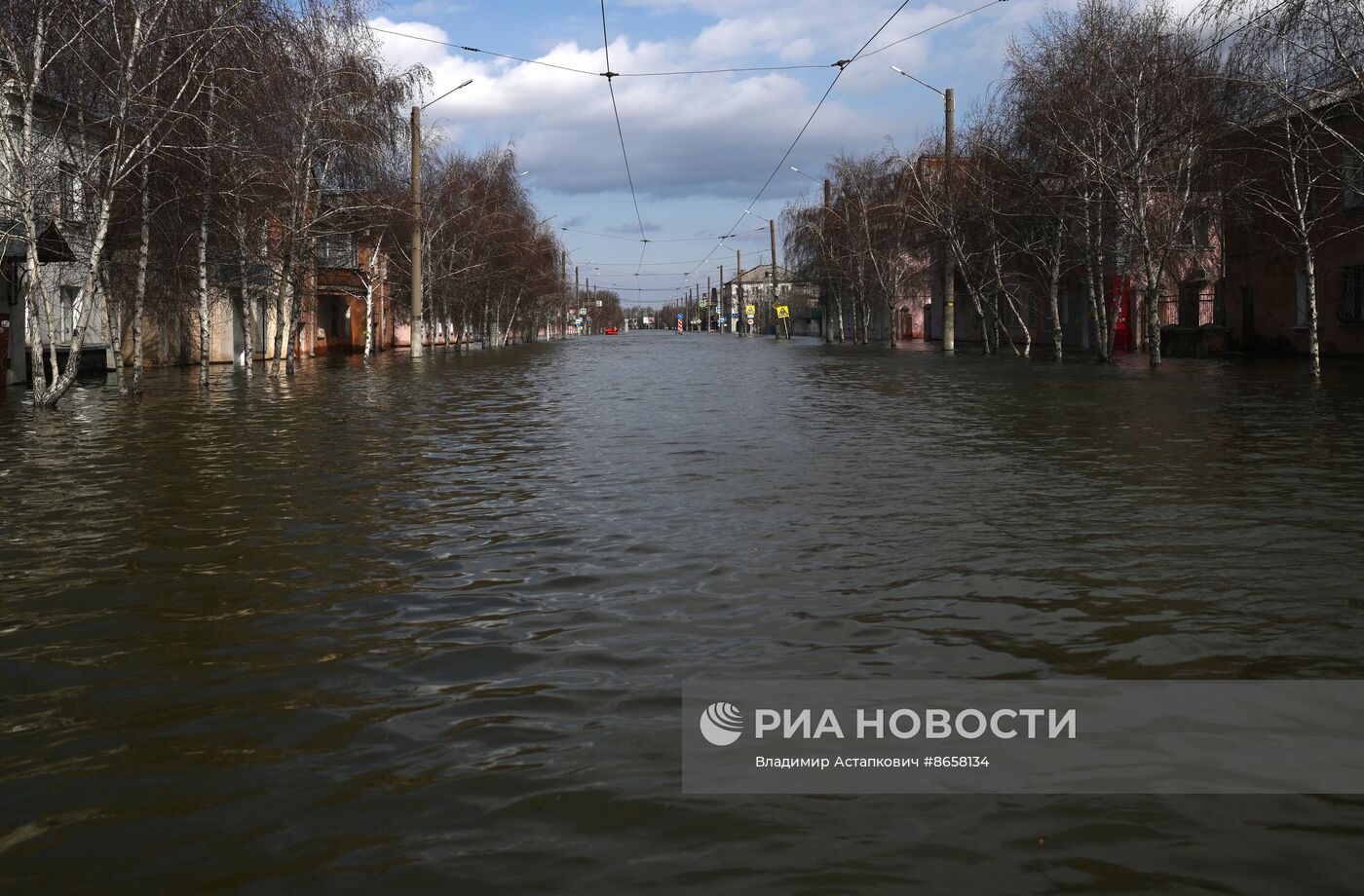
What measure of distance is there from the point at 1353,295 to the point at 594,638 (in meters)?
36.1

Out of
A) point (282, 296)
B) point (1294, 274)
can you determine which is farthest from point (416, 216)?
point (1294, 274)

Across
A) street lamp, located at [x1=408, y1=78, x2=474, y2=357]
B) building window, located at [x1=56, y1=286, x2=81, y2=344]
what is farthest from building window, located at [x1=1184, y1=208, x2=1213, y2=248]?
building window, located at [x1=56, y1=286, x2=81, y2=344]

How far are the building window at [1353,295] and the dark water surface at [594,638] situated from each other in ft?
83.5

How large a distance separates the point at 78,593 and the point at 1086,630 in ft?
15.1

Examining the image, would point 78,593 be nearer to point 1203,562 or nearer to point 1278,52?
point 1203,562

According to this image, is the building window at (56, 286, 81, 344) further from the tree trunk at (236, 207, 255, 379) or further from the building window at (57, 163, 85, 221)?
the building window at (57, 163, 85, 221)

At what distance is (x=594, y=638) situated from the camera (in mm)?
5152

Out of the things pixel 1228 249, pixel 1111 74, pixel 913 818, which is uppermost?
pixel 1111 74

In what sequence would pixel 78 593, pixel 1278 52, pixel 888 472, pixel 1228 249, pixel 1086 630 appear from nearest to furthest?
pixel 1086 630 < pixel 78 593 < pixel 888 472 < pixel 1278 52 < pixel 1228 249

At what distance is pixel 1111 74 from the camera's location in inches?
1216

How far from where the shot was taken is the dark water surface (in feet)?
10.2

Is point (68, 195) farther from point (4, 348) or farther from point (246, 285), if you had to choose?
point (246, 285)

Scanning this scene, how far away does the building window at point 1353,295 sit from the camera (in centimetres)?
3509

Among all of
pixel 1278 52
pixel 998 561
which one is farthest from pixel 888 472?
pixel 1278 52
